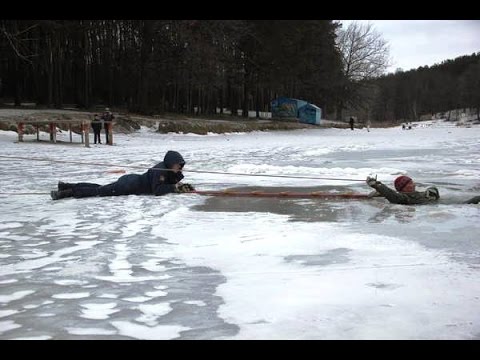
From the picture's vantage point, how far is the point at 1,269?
4.93 metres

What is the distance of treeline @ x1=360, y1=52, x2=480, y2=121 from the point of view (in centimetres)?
9988

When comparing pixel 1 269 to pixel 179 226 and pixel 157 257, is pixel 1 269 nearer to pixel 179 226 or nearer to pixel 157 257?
pixel 157 257

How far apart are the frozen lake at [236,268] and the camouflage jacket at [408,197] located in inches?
8.8

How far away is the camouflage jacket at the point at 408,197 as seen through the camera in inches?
329

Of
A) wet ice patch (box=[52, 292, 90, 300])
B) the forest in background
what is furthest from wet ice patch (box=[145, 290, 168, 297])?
the forest in background

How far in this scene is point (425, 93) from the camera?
128750 mm

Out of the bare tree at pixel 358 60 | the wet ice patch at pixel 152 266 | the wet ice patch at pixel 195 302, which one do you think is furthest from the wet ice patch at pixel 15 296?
the bare tree at pixel 358 60

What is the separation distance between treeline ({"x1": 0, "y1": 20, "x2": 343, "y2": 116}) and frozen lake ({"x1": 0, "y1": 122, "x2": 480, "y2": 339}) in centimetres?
2162

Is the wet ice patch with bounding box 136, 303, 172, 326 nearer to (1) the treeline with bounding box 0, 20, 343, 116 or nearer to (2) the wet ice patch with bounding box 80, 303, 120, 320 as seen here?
(2) the wet ice patch with bounding box 80, 303, 120, 320

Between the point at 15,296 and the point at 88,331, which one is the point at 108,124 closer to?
the point at 15,296

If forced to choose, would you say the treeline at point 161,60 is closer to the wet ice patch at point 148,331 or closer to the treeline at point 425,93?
the wet ice patch at point 148,331

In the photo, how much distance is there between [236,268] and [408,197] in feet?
14.4
